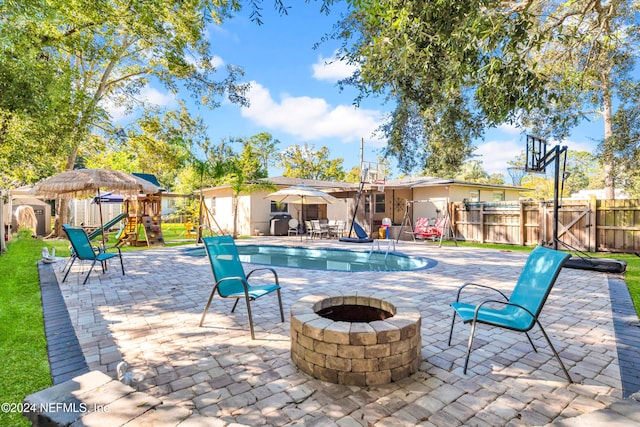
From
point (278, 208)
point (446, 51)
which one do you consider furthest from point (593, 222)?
point (278, 208)

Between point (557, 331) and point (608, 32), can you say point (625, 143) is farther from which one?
point (557, 331)

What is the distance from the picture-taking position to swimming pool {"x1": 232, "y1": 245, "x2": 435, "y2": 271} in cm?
984

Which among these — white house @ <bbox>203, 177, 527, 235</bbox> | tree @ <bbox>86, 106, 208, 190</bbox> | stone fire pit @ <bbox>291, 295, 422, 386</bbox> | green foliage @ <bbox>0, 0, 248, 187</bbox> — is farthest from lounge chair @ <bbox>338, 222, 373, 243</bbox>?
stone fire pit @ <bbox>291, 295, 422, 386</bbox>

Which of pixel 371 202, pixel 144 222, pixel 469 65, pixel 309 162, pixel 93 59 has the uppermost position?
pixel 309 162

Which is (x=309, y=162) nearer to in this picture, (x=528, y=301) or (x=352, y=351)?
(x=528, y=301)

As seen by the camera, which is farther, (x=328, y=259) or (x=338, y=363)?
(x=328, y=259)

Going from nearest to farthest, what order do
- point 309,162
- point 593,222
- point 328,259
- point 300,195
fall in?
point 593,222 → point 328,259 → point 300,195 → point 309,162

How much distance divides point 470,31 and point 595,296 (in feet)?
16.6

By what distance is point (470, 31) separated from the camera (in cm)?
397

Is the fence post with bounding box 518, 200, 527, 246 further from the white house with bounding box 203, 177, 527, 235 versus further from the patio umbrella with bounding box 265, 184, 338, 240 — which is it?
the patio umbrella with bounding box 265, 184, 338, 240

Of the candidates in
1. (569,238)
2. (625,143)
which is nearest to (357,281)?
(569,238)

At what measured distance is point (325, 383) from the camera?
2760mm

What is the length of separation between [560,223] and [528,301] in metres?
11.8

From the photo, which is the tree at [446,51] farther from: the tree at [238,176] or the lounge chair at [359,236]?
the tree at [238,176]
